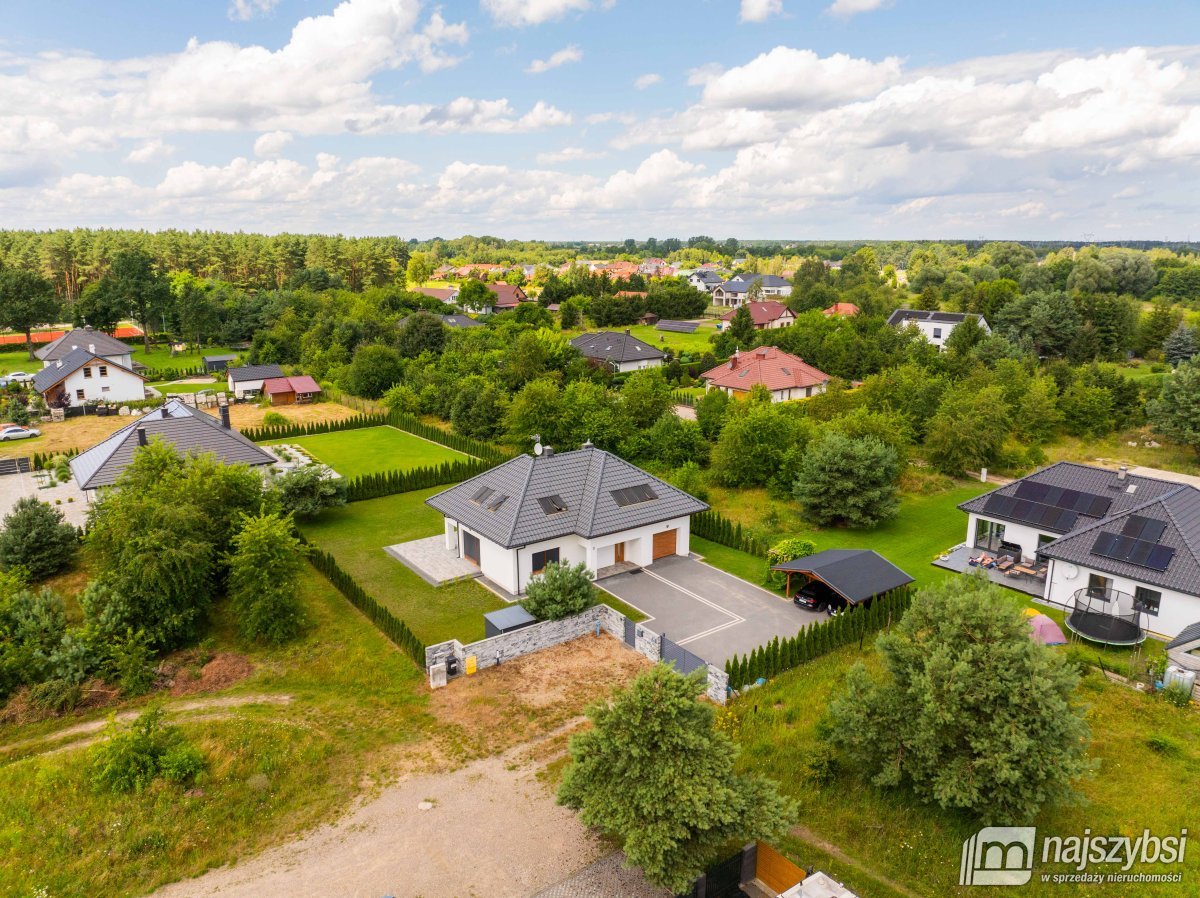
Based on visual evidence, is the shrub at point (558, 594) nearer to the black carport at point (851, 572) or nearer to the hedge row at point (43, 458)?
the black carport at point (851, 572)

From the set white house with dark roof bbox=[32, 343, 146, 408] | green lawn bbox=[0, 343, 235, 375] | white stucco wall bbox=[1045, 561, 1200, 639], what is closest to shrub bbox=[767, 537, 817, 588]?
white stucco wall bbox=[1045, 561, 1200, 639]

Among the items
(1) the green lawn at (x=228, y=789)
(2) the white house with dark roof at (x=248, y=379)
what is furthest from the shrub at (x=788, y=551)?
(2) the white house with dark roof at (x=248, y=379)

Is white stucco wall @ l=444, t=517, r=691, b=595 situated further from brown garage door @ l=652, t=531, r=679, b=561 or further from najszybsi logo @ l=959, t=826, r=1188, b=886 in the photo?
najszybsi logo @ l=959, t=826, r=1188, b=886

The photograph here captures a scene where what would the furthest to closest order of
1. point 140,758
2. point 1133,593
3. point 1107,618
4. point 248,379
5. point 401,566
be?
point 248,379
point 401,566
point 1133,593
point 1107,618
point 140,758

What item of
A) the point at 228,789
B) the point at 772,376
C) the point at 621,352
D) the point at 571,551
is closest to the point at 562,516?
the point at 571,551

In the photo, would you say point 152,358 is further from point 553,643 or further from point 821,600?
point 821,600

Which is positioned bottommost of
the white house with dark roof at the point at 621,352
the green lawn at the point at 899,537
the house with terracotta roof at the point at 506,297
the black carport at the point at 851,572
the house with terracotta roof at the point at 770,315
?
the green lawn at the point at 899,537
